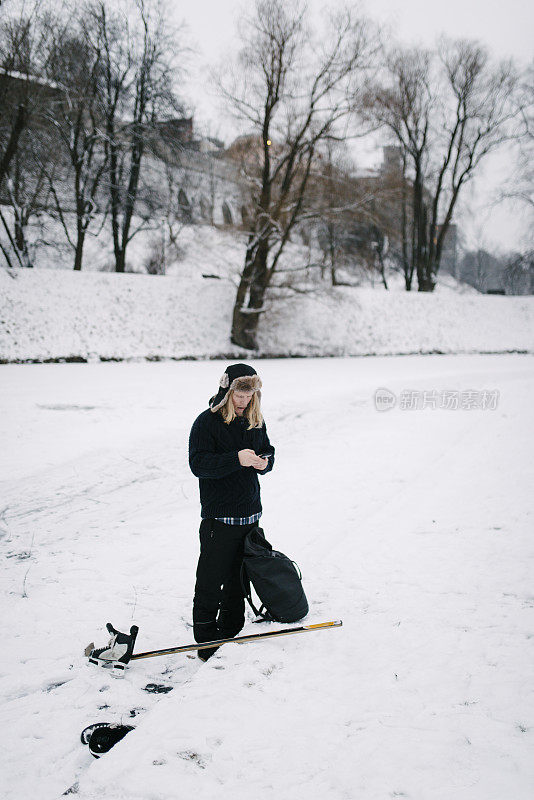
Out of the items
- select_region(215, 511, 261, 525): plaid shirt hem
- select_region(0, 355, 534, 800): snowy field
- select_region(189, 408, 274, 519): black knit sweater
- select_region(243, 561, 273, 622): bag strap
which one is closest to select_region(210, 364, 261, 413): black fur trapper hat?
select_region(189, 408, 274, 519): black knit sweater

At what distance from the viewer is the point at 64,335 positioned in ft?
58.8

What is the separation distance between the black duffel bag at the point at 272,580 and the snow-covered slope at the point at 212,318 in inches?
612

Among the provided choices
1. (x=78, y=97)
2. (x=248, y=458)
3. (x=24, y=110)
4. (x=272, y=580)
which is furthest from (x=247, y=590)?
(x=78, y=97)

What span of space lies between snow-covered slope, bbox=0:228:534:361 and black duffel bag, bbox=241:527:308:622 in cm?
1554

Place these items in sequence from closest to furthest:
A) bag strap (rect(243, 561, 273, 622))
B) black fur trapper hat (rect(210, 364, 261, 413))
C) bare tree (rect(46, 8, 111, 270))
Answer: black fur trapper hat (rect(210, 364, 261, 413)) < bag strap (rect(243, 561, 273, 622)) < bare tree (rect(46, 8, 111, 270))

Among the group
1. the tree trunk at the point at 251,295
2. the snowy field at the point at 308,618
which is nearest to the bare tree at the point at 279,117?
the tree trunk at the point at 251,295

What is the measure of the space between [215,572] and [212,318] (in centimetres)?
1947

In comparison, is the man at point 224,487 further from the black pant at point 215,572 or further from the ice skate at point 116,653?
the ice skate at point 116,653

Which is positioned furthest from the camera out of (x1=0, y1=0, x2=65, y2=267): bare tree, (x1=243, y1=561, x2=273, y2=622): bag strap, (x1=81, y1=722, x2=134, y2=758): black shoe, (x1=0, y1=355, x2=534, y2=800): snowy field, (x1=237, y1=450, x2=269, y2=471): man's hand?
(x1=0, y1=0, x2=65, y2=267): bare tree

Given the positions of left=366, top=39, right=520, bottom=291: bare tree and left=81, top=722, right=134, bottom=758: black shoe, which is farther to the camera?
left=366, top=39, right=520, bottom=291: bare tree

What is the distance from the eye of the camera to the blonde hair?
350 cm

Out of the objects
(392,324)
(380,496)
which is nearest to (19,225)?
(392,324)

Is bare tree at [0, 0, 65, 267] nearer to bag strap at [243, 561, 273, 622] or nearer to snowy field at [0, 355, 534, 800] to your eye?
snowy field at [0, 355, 534, 800]

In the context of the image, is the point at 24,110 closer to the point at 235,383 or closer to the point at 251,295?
the point at 251,295
